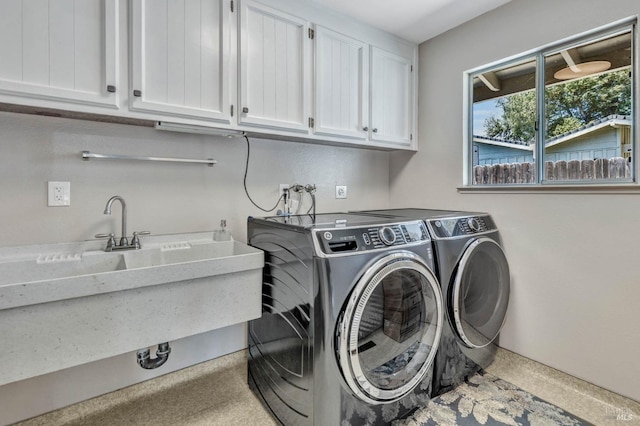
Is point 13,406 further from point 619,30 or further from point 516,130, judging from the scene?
point 619,30

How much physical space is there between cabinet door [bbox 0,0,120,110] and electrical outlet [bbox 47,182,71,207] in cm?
44

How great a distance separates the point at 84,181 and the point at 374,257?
60.2 inches

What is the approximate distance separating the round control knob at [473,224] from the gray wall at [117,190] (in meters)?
1.19

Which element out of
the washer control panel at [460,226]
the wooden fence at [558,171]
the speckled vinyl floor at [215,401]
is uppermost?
the wooden fence at [558,171]

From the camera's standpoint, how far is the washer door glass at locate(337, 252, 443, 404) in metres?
1.32

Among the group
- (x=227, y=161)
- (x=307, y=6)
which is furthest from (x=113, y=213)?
(x=307, y=6)

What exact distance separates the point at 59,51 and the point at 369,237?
155cm

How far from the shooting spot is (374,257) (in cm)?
142

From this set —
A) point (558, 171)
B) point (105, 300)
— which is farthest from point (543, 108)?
point (105, 300)

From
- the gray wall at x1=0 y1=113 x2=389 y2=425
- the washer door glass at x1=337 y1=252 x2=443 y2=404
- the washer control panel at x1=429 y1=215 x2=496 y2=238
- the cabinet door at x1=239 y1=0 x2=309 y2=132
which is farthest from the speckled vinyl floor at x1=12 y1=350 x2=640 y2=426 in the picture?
the cabinet door at x1=239 y1=0 x2=309 y2=132

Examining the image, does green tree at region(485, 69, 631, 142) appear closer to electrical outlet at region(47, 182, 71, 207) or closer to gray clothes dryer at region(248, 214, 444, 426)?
gray clothes dryer at region(248, 214, 444, 426)

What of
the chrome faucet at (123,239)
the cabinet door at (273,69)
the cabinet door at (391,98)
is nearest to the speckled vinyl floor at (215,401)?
the chrome faucet at (123,239)

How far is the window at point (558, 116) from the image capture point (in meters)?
1.73

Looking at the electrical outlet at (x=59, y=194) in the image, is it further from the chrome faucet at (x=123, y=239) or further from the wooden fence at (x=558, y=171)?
→ the wooden fence at (x=558, y=171)
